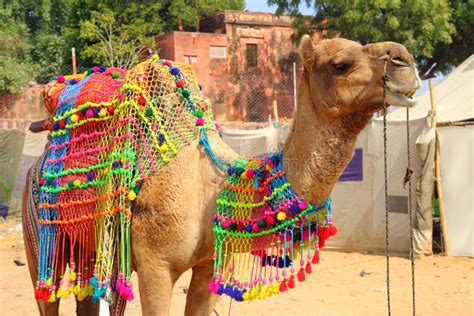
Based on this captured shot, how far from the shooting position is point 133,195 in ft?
10.4

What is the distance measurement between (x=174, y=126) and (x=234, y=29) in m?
25.8

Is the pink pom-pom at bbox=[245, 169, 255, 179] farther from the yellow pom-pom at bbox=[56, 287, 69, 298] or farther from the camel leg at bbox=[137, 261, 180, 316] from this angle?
the yellow pom-pom at bbox=[56, 287, 69, 298]

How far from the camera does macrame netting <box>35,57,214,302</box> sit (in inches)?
128

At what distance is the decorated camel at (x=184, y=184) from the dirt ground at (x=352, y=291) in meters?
2.48

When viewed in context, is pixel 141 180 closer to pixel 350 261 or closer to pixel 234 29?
pixel 350 261

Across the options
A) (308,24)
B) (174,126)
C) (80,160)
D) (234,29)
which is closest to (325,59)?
(174,126)

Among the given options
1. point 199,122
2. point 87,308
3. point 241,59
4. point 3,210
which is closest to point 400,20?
point 241,59

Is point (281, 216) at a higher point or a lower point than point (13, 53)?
lower

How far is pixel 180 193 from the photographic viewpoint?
3.13m

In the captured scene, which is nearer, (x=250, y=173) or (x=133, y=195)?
(x=250, y=173)

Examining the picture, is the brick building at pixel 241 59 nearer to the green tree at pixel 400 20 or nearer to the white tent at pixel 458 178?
the green tree at pixel 400 20

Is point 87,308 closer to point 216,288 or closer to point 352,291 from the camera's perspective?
point 216,288

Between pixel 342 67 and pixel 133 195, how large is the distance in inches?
49.6

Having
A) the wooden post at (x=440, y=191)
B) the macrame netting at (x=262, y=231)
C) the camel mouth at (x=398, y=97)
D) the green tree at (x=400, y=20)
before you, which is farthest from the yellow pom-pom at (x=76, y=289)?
the green tree at (x=400, y=20)
